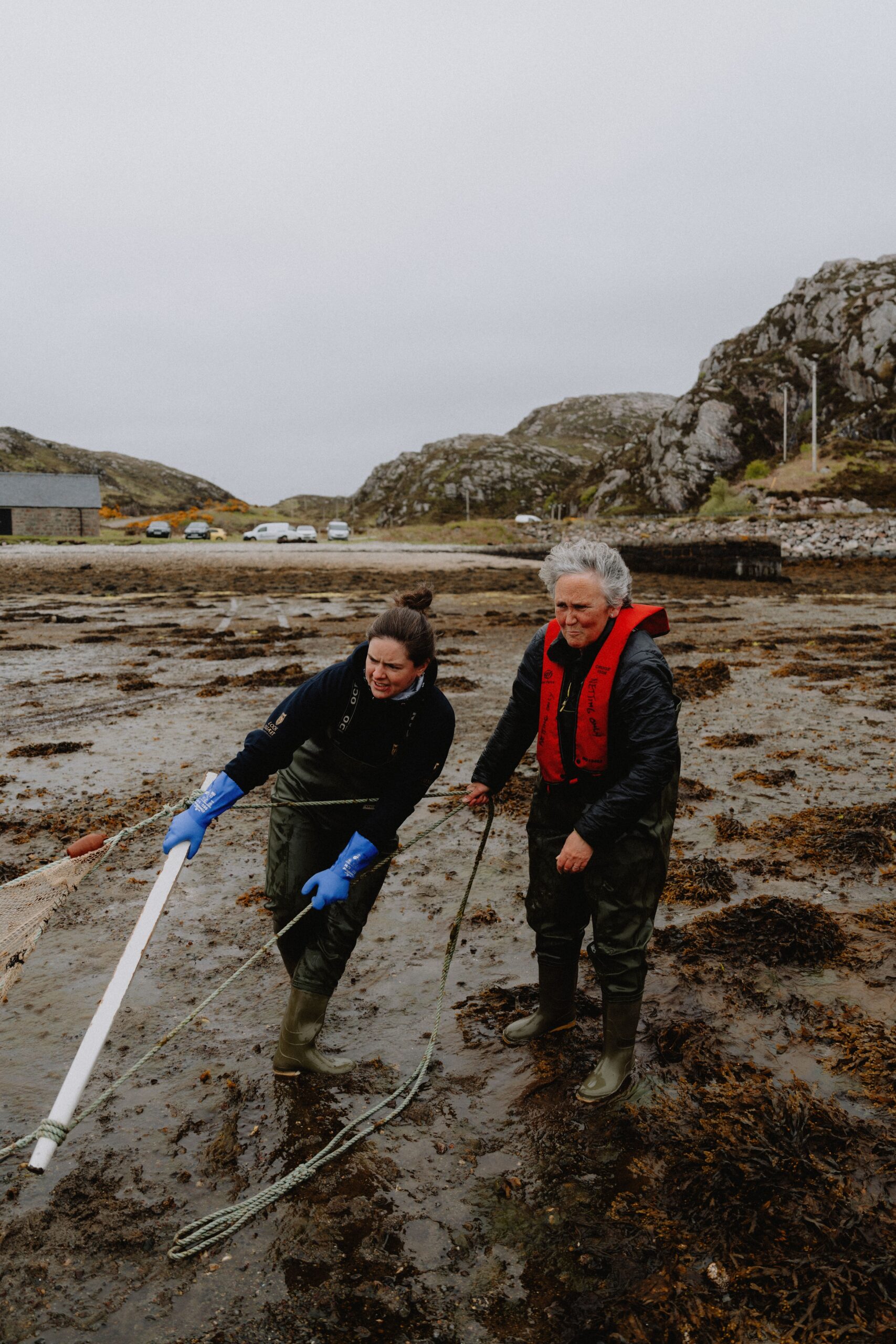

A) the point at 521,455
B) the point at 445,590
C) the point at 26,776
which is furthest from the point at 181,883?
the point at 521,455

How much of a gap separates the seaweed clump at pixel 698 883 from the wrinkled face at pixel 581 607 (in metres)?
2.77

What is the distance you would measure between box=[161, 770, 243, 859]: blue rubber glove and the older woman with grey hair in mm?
1415

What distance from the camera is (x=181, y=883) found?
19.5ft

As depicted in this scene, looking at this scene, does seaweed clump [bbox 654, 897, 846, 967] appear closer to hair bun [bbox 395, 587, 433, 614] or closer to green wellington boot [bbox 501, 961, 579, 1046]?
green wellington boot [bbox 501, 961, 579, 1046]

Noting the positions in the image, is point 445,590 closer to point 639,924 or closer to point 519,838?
point 519,838

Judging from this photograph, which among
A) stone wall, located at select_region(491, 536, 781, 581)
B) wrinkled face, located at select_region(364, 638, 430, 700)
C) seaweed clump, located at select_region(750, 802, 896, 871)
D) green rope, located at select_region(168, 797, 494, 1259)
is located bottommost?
green rope, located at select_region(168, 797, 494, 1259)

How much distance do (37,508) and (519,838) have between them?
78.4 metres

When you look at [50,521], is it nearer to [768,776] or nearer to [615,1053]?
[768,776]

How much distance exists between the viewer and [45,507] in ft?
241

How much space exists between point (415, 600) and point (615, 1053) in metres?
2.36

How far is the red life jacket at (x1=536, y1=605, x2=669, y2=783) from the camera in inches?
138

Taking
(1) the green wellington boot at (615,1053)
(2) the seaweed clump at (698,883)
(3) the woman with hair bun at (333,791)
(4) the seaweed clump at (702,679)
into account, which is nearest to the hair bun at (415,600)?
(3) the woman with hair bun at (333,791)

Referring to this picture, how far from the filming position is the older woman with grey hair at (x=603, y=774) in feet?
11.3

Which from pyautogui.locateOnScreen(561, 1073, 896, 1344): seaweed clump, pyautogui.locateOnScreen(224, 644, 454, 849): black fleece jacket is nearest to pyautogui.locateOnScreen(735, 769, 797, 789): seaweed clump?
pyautogui.locateOnScreen(561, 1073, 896, 1344): seaweed clump
